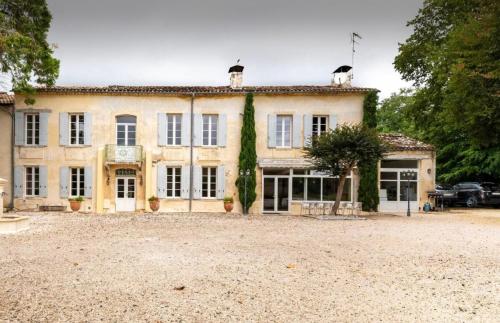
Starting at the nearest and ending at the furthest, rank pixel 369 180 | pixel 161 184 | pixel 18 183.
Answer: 1. pixel 369 180
2. pixel 18 183
3. pixel 161 184

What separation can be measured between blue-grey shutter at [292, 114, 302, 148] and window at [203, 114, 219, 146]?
12.4ft

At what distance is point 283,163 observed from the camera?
21.6 metres

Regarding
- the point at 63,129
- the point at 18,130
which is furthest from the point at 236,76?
the point at 18,130

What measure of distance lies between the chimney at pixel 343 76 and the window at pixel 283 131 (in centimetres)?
331

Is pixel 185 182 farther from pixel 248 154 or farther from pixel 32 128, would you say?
pixel 32 128

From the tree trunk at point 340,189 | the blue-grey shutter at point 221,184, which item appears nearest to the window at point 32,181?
the blue-grey shutter at point 221,184

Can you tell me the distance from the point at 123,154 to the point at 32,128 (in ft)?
15.6

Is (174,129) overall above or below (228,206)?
above

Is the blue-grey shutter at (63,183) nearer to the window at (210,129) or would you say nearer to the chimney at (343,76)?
the window at (210,129)

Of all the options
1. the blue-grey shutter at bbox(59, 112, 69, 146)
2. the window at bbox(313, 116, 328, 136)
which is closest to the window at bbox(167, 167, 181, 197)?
the blue-grey shutter at bbox(59, 112, 69, 146)

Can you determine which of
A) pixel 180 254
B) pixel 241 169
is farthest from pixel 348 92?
pixel 180 254

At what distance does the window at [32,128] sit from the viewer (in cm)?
2214

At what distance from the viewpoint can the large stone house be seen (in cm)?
2183

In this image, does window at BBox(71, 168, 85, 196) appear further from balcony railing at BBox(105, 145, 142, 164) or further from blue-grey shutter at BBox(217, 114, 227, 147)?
blue-grey shutter at BBox(217, 114, 227, 147)
